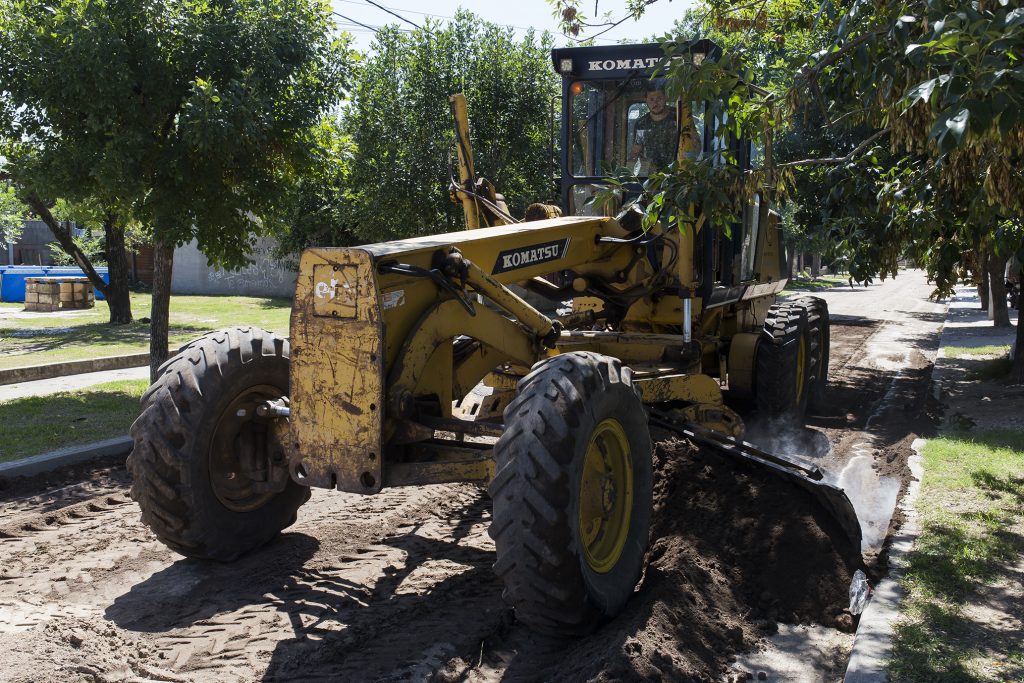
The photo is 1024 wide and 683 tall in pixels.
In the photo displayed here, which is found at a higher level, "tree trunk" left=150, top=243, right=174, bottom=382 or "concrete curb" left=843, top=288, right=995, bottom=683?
"tree trunk" left=150, top=243, right=174, bottom=382

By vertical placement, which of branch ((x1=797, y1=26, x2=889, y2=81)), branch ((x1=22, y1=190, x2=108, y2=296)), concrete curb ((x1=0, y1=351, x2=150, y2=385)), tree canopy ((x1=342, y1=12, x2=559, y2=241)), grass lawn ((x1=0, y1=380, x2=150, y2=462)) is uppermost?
tree canopy ((x1=342, y1=12, x2=559, y2=241))

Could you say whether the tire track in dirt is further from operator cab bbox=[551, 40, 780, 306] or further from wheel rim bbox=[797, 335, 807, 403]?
wheel rim bbox=[797, 335, 807, 403]

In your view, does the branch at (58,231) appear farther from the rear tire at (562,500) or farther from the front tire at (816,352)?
the rear tire at (562,500)

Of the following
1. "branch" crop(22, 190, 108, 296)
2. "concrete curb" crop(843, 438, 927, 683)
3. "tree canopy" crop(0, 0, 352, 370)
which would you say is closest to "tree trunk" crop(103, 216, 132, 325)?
"branch" crop(22, 190, 108, 296)

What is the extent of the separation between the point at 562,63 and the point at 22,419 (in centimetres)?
651

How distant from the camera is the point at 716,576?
5.69m

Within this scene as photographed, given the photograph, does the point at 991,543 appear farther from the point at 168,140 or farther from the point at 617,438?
the point at 168,140

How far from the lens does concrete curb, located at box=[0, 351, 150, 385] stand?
1302 centimetres

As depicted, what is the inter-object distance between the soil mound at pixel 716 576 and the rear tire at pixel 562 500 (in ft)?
0.70

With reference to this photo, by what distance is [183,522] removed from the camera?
5629mm

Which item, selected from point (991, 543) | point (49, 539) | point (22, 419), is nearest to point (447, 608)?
point (49, 539)

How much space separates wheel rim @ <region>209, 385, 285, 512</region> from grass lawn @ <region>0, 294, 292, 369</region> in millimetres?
8910

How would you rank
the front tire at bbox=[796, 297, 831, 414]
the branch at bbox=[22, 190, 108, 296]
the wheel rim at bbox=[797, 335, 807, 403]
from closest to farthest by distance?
the wheel rim at bbox=[797, 335, 807, 403]
the front tire at bbox=[796, 297, 831, 414]
the branch at bbox=[22, 190, 108, 296]

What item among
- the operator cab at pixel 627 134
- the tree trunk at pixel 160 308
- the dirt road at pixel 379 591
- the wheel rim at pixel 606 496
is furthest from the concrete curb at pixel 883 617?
the tree trunk at pixel 160 308
